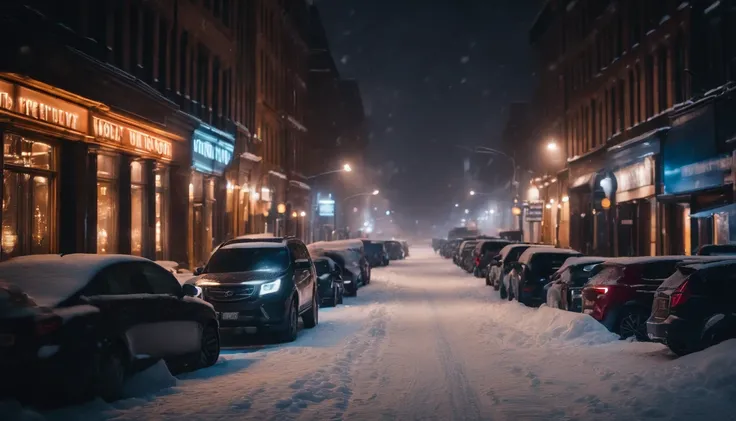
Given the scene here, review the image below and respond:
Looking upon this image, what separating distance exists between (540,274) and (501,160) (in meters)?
92.7

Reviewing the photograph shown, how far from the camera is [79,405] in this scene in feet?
29.8

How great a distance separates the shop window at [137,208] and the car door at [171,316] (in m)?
15.9

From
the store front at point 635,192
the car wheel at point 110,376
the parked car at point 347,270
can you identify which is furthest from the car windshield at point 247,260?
the store front at point 635,192

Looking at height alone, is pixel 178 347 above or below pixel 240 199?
below

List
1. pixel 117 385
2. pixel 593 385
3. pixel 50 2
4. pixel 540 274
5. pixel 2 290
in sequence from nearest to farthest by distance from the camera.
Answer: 1. pixel 2 290
2. pixel 117 385
3. pixel 593 385
4. pixel 50 2
5. pixel 540 274

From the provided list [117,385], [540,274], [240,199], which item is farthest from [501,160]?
[117,385]

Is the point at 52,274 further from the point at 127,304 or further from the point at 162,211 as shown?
the point at 162,211

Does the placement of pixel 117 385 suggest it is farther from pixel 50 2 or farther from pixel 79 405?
pixel 50 2

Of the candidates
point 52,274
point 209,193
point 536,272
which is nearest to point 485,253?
point 209,193

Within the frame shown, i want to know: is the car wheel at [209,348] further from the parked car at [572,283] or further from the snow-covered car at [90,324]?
the parked car at [572,283]

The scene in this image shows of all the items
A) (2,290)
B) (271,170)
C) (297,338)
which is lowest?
(297,338)

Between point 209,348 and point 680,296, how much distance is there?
7.01 meters

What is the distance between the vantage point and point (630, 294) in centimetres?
1573

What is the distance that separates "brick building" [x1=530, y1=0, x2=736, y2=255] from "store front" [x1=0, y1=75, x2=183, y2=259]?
1935 centimetres
